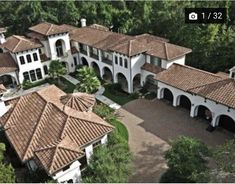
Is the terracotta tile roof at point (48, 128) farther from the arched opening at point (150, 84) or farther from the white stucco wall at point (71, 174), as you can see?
the arched opening at point (150, 84)

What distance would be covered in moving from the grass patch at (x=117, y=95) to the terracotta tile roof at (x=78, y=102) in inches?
378

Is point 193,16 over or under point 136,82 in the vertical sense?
over

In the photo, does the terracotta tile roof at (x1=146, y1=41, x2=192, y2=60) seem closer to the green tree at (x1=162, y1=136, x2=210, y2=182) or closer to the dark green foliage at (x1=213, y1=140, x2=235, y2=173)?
the green tree at (x1=162, y1=136, x2=210, y2=182)

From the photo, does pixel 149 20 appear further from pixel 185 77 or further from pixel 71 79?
pixel 185 77

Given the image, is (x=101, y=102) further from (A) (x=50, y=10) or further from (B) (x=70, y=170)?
(A) (x=50, y=10)

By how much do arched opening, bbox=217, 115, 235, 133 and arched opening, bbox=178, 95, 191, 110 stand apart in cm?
472

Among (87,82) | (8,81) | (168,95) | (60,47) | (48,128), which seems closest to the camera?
(48,128)

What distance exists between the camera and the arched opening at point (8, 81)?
44125 millimetres

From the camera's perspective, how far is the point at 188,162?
66.6 ft

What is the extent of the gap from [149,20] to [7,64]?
2747cm

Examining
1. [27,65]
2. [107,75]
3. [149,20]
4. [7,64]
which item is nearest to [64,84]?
[27,65]

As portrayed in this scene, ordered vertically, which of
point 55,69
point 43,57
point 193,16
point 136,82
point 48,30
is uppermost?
point 193,16

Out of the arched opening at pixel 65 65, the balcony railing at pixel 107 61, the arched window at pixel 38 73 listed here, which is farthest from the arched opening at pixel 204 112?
the arched window at pixel 38 73

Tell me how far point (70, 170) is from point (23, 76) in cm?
2652
